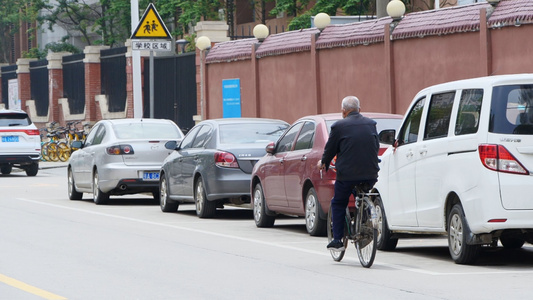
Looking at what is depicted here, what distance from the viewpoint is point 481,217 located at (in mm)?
10719

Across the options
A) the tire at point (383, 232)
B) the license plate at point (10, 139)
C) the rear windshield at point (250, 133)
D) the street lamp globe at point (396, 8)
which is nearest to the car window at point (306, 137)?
the tire at point (383, 232)

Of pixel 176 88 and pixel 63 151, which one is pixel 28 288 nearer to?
pixel 176 88

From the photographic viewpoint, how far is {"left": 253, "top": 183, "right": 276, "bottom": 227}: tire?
16.4m

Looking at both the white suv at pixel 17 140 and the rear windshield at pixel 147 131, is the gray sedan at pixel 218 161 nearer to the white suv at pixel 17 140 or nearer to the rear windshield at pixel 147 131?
the rear windshield at pixel 147 131

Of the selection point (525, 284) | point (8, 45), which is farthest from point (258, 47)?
point (8, 45)

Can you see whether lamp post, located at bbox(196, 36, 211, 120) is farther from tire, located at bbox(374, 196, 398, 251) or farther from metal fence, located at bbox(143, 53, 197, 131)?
tire, located at bbox(374, 196, 398, 251)

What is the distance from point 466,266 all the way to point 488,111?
62.2 inches

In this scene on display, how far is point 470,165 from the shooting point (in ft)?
35.7

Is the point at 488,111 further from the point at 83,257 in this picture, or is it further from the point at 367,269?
the point at 83,257

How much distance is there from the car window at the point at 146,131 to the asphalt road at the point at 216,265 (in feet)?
12.4

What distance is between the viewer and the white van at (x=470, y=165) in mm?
10664

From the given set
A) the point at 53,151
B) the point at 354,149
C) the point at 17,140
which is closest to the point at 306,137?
the point at 354,149

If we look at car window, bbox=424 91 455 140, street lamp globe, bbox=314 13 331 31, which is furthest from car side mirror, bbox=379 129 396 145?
street lamp globe, bbox=314 13 331 31

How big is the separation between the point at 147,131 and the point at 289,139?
21.5ft
